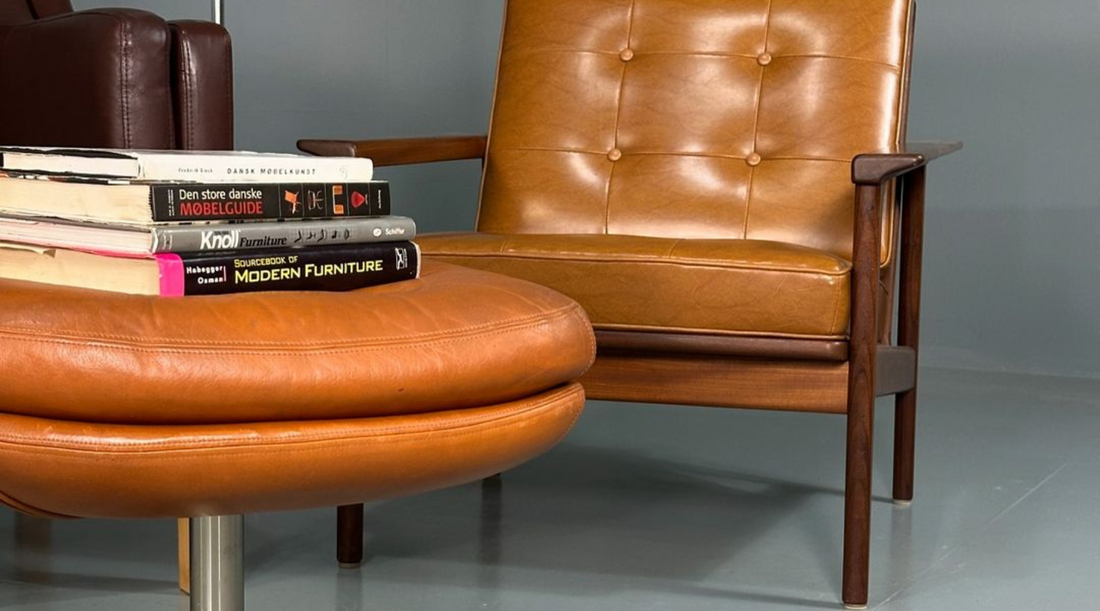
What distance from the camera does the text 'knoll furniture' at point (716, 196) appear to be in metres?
1.95

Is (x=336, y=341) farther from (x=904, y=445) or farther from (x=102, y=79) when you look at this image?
(x=904, y=445)

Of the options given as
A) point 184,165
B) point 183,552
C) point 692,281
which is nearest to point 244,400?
point 184,165

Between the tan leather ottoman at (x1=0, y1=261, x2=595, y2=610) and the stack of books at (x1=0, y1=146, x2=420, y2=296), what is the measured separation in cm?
4

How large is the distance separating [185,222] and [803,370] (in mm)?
1021

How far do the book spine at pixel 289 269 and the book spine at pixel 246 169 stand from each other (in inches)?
Result: 2.8

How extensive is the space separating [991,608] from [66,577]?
124cm

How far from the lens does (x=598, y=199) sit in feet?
8.16

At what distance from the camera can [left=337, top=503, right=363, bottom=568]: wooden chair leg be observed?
207cm

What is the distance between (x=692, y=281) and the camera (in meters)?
1.97

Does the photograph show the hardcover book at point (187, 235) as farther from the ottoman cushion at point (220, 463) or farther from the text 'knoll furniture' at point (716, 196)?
the text 'knoll furniture' at point (716, 196)

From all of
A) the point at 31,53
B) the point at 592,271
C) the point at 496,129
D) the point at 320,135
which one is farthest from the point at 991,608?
the point at 320,135

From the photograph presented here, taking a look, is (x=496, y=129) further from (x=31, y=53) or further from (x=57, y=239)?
(x=57, y=239)

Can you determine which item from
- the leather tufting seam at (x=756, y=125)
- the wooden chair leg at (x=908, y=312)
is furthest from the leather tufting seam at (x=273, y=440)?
the wooden chair leg at (x=908, y=312)

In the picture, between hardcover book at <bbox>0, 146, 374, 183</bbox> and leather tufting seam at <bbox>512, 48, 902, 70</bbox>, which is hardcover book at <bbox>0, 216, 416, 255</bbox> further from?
leather tufting seam at <bbox>512, 48, 902, 70</bbox>
